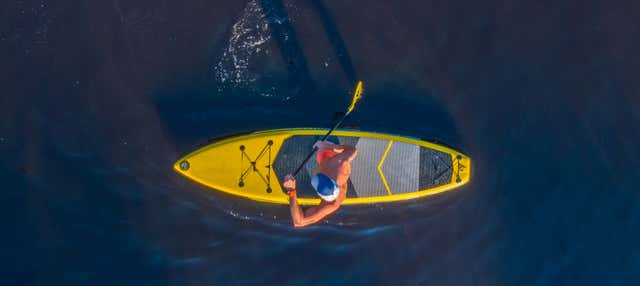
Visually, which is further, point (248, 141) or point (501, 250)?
point (501, 250)

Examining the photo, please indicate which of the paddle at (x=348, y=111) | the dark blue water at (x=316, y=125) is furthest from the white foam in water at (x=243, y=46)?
→ the paddle at (x=348, y=111)

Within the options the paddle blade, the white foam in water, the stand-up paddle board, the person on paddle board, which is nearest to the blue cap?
the person on paddle board

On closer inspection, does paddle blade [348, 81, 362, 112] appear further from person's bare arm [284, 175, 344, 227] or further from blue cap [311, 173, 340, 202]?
blue cap [311, 173, 340, 202]

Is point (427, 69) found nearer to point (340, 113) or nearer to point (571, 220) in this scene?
point (340, 113)

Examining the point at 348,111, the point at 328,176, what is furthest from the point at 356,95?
the point at 328,176

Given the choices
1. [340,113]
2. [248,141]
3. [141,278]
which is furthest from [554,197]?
[141,278]

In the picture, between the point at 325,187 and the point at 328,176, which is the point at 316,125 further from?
the point at 325,187
